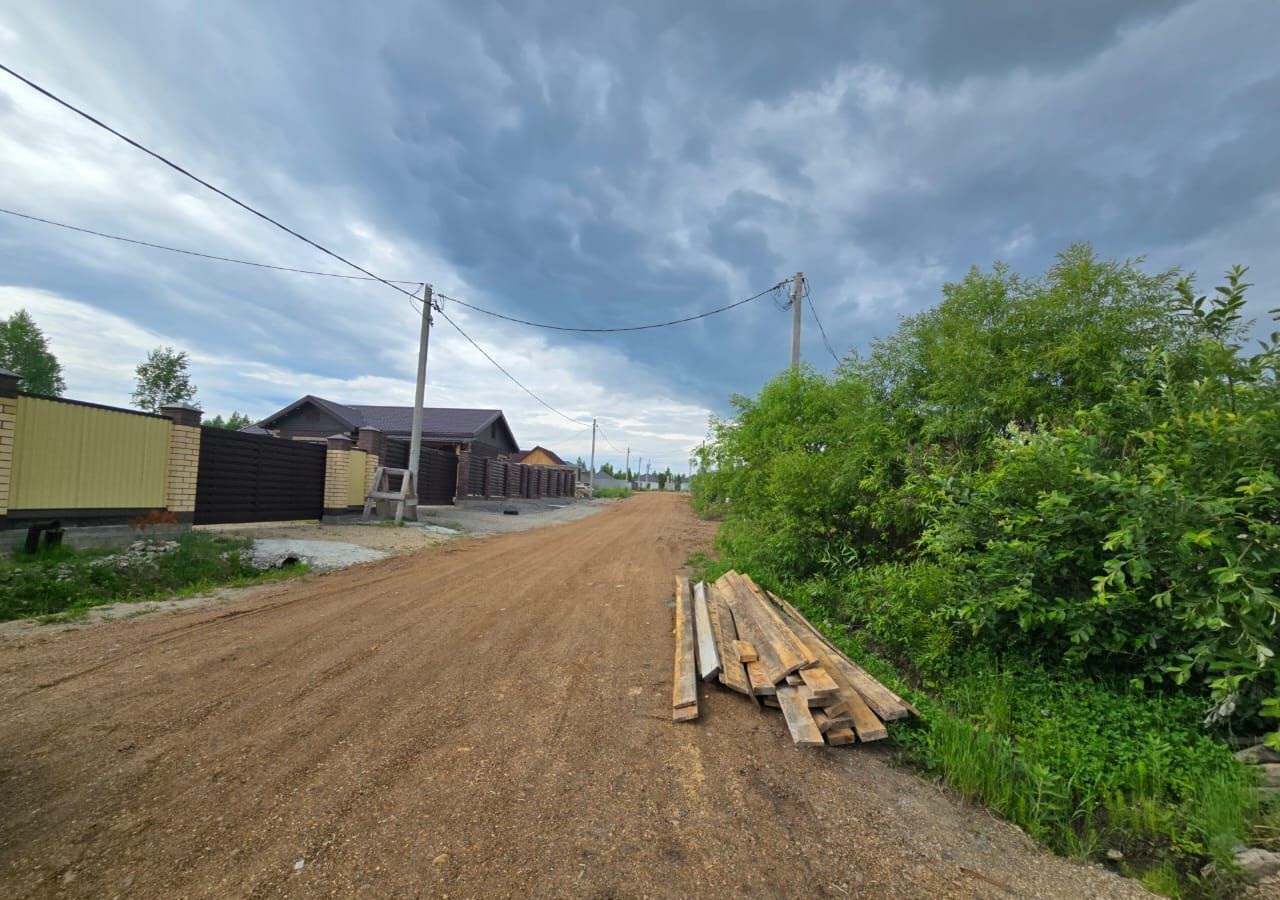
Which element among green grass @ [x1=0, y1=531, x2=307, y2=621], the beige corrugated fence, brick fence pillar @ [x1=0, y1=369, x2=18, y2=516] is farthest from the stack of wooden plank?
the beige corrugated fence

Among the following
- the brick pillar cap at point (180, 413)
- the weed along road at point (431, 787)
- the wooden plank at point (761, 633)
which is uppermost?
the brick pillar cap at point (180, 413)

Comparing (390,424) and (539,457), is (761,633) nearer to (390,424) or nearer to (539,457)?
(390,424)

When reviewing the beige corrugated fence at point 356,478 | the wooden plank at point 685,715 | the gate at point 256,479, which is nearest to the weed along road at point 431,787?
the wooden plank at point 685,715

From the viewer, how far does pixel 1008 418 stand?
530 cm

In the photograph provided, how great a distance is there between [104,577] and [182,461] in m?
3.36

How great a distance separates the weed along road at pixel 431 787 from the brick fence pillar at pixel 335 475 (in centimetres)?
911

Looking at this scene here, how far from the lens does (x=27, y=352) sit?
33.4 m

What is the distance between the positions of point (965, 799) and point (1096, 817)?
649 mm

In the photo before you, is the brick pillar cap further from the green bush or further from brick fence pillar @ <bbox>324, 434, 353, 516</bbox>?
the green bush

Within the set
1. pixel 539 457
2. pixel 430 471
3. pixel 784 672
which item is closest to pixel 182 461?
pixel 784 672

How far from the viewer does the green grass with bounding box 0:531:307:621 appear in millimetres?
4977

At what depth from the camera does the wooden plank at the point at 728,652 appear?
3.84 meters

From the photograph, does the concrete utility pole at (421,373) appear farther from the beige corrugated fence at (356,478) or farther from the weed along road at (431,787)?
the weed along road at (431,787)

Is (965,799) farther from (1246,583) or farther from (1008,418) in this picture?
(1008,418)
